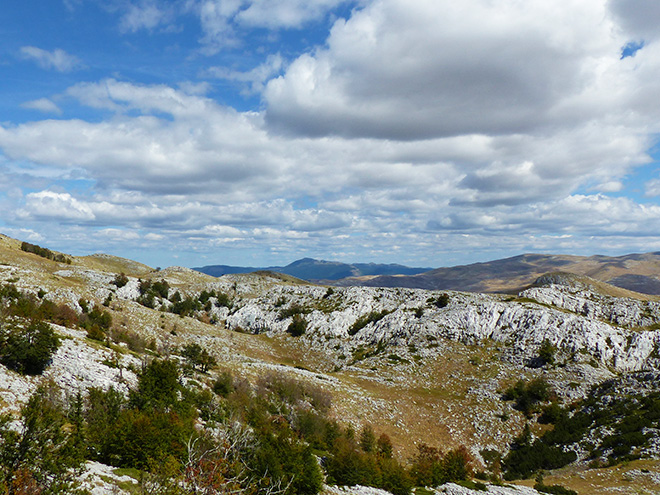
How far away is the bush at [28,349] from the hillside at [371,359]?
99cm

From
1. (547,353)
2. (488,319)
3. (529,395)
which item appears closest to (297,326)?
(488,319)

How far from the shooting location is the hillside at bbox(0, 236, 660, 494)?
30969 mm

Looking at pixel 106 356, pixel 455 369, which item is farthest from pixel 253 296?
pixel 106 356

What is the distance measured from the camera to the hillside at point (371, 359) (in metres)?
31.0

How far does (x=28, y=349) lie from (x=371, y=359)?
2289 inches

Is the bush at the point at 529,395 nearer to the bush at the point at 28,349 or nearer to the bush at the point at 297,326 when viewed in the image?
the bush at the point at 297,326

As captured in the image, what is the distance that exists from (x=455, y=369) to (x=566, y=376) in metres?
17.8

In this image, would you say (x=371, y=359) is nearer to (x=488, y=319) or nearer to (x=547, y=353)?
(x=488, y=319)

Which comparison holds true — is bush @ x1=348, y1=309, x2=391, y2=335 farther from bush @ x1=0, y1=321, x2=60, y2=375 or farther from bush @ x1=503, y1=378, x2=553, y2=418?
bush @ x1=0, y1=321, x2=60, y2=375

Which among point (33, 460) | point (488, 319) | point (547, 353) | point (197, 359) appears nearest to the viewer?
point (33, 460)

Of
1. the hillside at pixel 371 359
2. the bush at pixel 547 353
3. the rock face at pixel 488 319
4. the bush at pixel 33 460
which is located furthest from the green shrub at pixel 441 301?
the bush at pixel 33 460

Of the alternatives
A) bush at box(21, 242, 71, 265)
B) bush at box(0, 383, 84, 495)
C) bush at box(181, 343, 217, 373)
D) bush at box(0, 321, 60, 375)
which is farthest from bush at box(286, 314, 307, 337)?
bush at box(21, 242, 71, 265)

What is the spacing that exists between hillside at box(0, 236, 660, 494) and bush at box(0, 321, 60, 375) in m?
0.99

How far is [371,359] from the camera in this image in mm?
72062
